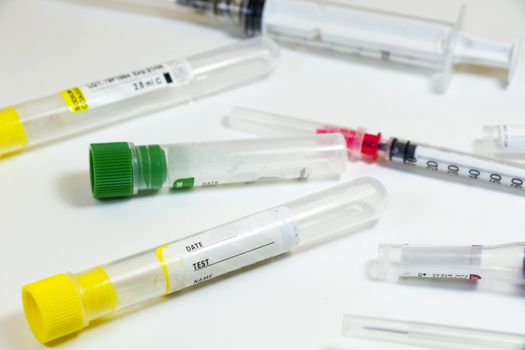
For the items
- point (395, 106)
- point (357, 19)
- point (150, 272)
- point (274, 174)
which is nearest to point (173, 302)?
point (150, 272)

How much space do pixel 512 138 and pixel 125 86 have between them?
0.52m

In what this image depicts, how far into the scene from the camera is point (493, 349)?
2.46 feet

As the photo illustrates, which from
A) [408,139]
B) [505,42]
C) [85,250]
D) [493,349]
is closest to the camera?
[493,349]

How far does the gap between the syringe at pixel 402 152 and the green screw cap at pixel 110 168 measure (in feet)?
0.66

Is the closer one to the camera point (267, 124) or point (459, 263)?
point (459, 263)

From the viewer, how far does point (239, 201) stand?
0.93 meters

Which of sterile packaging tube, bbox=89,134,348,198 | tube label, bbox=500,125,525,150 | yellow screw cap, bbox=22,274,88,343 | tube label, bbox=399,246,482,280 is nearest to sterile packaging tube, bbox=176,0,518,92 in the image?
tube label, bbox=500,125,525,150

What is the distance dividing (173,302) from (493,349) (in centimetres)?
33

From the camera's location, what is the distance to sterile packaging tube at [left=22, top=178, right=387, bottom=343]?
2.46ft

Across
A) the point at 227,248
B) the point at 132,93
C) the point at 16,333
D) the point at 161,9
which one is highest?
the point at 161,9

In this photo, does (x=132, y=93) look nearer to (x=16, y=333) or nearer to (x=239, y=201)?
(x=239, y=201)

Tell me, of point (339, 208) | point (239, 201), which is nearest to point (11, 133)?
point (239, 201)

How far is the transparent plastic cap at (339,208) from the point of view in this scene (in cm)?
87

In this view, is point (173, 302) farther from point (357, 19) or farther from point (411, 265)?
point (357, 19)
